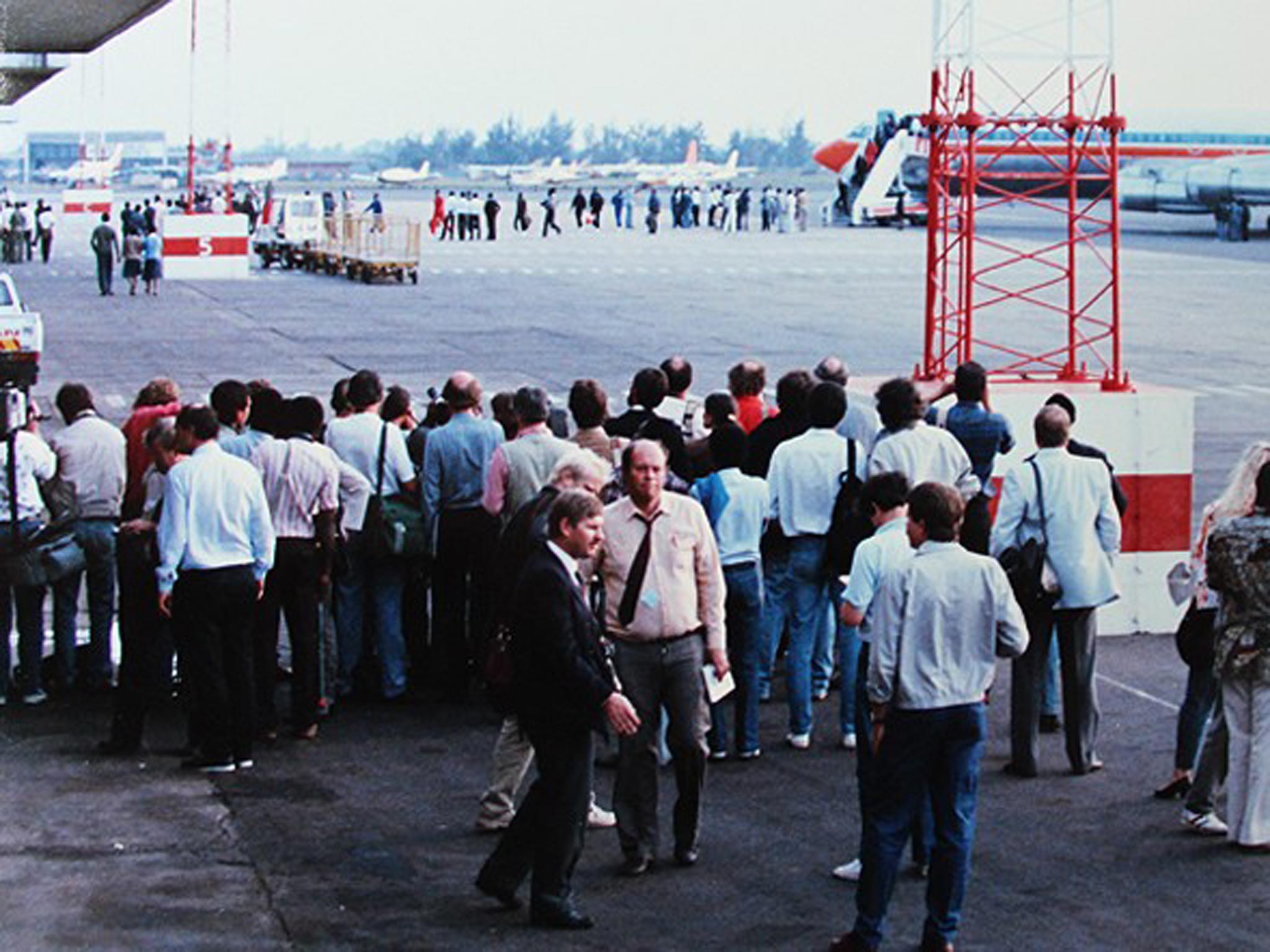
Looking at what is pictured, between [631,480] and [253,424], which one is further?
[253,424]

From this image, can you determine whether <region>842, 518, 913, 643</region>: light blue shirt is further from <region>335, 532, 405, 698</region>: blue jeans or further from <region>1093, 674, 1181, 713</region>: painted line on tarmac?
<region>335, 532, 405, 698</region>: blue jeans

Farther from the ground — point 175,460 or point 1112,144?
point 1112,144

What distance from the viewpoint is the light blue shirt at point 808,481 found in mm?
10695

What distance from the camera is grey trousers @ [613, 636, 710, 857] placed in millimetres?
8602

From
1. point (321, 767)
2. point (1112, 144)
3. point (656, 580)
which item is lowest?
point (321, 767)

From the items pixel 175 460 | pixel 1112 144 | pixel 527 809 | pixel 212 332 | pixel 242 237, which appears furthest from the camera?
pixel 242 237

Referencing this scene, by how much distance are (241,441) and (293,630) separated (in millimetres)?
990

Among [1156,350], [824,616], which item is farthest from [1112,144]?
[1156,350]

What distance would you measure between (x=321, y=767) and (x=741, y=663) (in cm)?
209

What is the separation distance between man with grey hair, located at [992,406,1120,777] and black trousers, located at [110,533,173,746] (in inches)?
163

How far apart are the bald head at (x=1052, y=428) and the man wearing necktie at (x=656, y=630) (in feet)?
7.88

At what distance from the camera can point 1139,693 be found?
12.0 m

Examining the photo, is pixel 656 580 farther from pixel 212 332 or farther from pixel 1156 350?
pixel 212 332

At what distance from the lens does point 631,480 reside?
8539 mm
